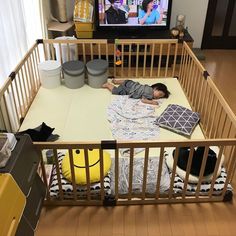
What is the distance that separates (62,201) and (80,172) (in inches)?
8.7

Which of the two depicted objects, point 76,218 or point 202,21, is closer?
point 76,218

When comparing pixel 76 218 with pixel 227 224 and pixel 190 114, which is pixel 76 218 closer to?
pixel 227 224

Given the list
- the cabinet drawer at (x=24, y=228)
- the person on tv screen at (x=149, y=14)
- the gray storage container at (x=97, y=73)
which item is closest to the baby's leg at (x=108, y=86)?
the gray storage container at (x=97, y=73)

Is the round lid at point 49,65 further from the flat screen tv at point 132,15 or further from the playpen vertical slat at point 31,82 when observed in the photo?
the flat screen tv at point 132,15

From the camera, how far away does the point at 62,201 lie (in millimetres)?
1803

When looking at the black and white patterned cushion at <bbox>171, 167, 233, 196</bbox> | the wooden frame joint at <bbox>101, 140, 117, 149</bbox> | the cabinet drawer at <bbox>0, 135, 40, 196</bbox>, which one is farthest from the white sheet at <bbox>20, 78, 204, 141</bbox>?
the cabinet drawer at <bbox>0, 135, 40, 196</bbox>

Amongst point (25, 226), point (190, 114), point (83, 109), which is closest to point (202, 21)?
point (190, 114)

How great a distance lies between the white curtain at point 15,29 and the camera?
2355 millimetres

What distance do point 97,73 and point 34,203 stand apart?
1.83 metres

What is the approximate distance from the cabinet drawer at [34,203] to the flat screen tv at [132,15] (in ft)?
9.15

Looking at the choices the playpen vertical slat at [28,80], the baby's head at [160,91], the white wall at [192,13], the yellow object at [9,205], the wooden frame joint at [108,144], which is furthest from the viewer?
the white wall at [192,13]

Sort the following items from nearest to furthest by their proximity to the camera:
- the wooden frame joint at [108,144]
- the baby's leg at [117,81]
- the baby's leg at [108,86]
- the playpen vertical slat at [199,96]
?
the wooden frame joint at [108,144] → the playpen vertical slat at [199,96] → the baby's leg at [108,86] → the baby's leg at [117,81]

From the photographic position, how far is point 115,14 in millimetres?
3670

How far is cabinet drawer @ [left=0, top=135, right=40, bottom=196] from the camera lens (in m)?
1.19
